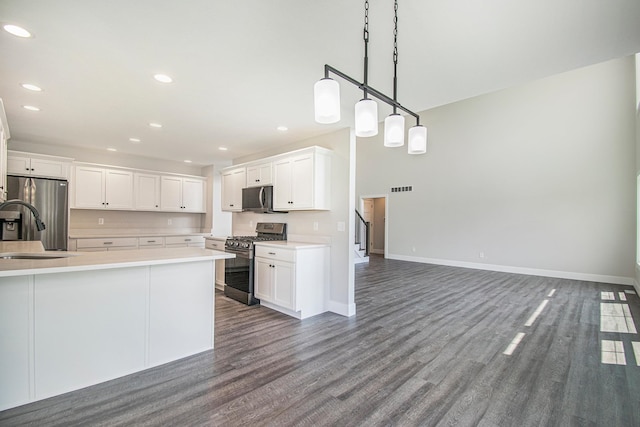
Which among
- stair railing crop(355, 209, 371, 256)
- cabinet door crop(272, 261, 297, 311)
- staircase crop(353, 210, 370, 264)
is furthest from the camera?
stair railing crop(355, 209, 371, 256)

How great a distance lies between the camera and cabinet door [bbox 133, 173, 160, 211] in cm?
586

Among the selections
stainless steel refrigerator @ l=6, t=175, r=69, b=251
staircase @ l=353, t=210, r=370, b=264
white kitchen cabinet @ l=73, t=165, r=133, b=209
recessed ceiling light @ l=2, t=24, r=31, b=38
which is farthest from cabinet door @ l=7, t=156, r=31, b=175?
staircase @ l=353, t=210, r=370, b=264

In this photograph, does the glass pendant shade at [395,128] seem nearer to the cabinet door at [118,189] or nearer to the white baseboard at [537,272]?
the cabinet door at [118,189]

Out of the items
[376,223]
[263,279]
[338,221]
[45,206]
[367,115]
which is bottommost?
[263,279]

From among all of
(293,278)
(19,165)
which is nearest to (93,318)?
(293,278)

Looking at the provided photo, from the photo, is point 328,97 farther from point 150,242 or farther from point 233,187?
point 150,242

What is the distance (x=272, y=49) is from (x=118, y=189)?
507 centimetres

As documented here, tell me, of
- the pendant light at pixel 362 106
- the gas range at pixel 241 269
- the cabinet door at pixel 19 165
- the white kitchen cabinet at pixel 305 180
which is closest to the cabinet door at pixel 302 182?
the white kitchen cabinet at pixel 305 180

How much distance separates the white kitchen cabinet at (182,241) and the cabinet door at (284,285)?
10.9 feet

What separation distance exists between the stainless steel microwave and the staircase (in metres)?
4.06

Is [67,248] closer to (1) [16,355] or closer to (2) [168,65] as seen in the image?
(1) [16,355]

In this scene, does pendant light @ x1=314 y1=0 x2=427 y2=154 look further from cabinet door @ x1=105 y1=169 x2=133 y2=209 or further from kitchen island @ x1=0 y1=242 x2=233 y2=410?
cabinet door @ x1=105 y1=169 x2=133 y2=209

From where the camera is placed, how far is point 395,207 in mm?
8914

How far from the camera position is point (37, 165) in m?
Answer: 4.57
